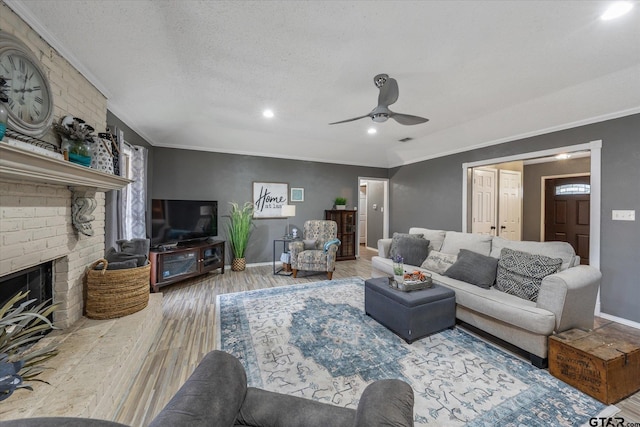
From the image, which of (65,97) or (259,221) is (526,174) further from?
(65,97)

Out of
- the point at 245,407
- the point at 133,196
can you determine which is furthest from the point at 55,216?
the point at 245,407

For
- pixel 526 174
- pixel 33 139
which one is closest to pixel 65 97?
pixel 33 139

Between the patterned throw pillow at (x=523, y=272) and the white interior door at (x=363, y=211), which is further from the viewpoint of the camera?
the white interior door at (x=363, y=211)

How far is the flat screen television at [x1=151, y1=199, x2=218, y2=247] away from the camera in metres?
3.95

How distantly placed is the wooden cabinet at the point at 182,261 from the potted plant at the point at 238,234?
12.7 inches

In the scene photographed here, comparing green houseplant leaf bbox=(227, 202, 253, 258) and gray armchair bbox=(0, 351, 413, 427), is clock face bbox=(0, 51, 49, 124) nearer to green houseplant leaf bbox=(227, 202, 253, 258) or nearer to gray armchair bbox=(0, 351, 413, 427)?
gray armchair bbox=(0, 351, 413, 427)

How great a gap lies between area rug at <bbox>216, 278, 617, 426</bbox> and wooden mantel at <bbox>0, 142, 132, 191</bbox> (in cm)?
171

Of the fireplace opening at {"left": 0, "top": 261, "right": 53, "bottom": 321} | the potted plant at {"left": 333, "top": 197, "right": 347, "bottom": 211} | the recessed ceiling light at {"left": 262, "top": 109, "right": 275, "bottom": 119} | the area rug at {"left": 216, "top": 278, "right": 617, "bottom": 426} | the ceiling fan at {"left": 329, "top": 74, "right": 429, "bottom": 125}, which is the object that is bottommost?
the area rug at {"left": 216, "top": 278, "right": 617, "bottom": 426}

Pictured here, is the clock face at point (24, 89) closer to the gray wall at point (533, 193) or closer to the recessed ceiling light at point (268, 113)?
the recessed ceiling light at point (268, 113)

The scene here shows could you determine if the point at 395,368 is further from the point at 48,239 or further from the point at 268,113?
the point at 268,113

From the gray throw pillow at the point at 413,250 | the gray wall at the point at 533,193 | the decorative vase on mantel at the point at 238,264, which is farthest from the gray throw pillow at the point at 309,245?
the gray wall at the point at 533,193

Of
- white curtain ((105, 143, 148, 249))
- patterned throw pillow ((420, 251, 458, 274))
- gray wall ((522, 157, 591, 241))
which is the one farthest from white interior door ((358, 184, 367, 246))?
white curtain ((105, 143, 148, 249))

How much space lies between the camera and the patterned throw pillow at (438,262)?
10.5 feet

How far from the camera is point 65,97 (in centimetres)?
192
